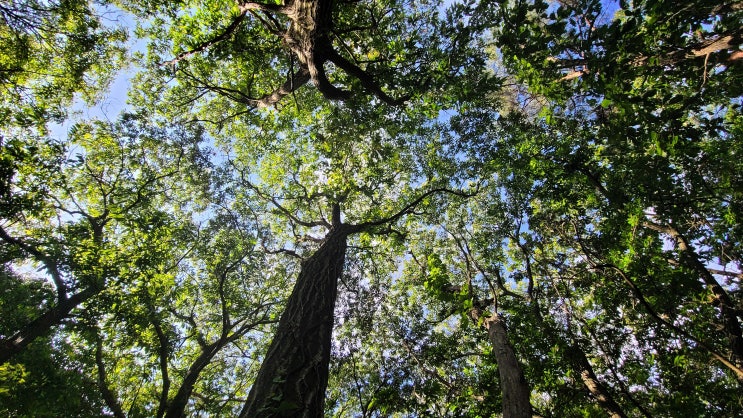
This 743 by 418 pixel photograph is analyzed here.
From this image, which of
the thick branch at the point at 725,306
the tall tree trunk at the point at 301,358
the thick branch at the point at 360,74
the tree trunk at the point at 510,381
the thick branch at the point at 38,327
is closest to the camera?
the tall tree trunk at the point at 301,358

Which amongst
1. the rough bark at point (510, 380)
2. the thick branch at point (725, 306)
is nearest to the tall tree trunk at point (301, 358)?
the rough bark at point (510, 380)

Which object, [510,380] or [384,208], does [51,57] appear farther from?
[510,380]

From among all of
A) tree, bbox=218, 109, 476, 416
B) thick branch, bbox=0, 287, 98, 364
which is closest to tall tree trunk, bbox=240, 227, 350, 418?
tree, bbox=218, 109, 476, 416

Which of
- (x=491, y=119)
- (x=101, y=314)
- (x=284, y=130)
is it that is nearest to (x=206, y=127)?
(x=284, y=130)

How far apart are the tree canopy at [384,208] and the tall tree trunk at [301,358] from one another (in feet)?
0.10

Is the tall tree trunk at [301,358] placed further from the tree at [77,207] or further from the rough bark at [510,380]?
the tree at [77,207]

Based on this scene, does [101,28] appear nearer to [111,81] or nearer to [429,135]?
[111,81]

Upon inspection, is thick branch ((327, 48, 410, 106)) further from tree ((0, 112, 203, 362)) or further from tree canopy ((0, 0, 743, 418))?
tree ((0, 112, 203, 362))

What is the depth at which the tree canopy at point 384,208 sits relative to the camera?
4383mm

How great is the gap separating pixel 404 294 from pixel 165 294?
704cm

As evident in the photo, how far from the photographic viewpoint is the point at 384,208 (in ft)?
35.1

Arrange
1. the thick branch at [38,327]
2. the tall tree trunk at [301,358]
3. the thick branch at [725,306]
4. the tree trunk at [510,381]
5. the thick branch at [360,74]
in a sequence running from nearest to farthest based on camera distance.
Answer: the tall tree trunk at [301,358], the tree trunk at [510,381], the thick branch at [360,74], the thick branch at [725,306], the thick branch at [38,327]

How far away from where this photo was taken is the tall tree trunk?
3.18 metres

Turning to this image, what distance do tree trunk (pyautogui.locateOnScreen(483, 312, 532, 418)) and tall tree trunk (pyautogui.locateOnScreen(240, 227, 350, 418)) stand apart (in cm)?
282
